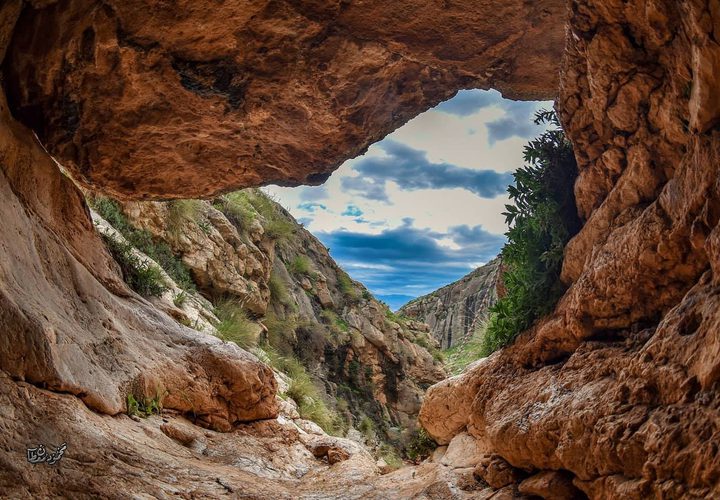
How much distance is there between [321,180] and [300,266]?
14222mm

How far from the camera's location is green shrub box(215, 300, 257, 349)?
1205 cm

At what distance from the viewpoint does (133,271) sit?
878 cm

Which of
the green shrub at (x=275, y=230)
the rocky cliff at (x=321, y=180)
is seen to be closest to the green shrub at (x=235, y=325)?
the rocky cliff at (x=321, y=180)

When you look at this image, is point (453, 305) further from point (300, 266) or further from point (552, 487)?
point (552, 487)

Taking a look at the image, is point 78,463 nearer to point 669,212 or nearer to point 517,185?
point 669,212

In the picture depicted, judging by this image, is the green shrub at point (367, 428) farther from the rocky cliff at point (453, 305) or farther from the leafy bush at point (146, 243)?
the rocky cliff at point (453, 305)

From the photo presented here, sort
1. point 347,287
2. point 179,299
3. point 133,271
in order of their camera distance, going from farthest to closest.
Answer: point 347,287 → point 179,299 → point 133,271

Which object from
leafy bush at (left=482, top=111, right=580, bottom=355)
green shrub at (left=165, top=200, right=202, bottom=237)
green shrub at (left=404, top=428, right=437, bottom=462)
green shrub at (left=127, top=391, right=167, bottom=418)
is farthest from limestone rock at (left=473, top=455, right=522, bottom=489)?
green shrub at (left=165, top=200, right=202, bottom=237)

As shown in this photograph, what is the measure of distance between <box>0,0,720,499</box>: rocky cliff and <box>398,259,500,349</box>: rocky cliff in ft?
100

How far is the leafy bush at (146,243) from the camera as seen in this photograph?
1112 cm

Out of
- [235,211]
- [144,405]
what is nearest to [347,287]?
[235,211]

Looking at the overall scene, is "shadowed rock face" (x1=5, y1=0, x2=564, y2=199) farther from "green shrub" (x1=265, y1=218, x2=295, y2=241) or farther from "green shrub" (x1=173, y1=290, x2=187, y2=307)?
"green shrub" (x1=265, y1=218, x2=295, y2=241)

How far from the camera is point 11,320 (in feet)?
12.6

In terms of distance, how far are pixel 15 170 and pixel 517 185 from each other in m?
6.23
